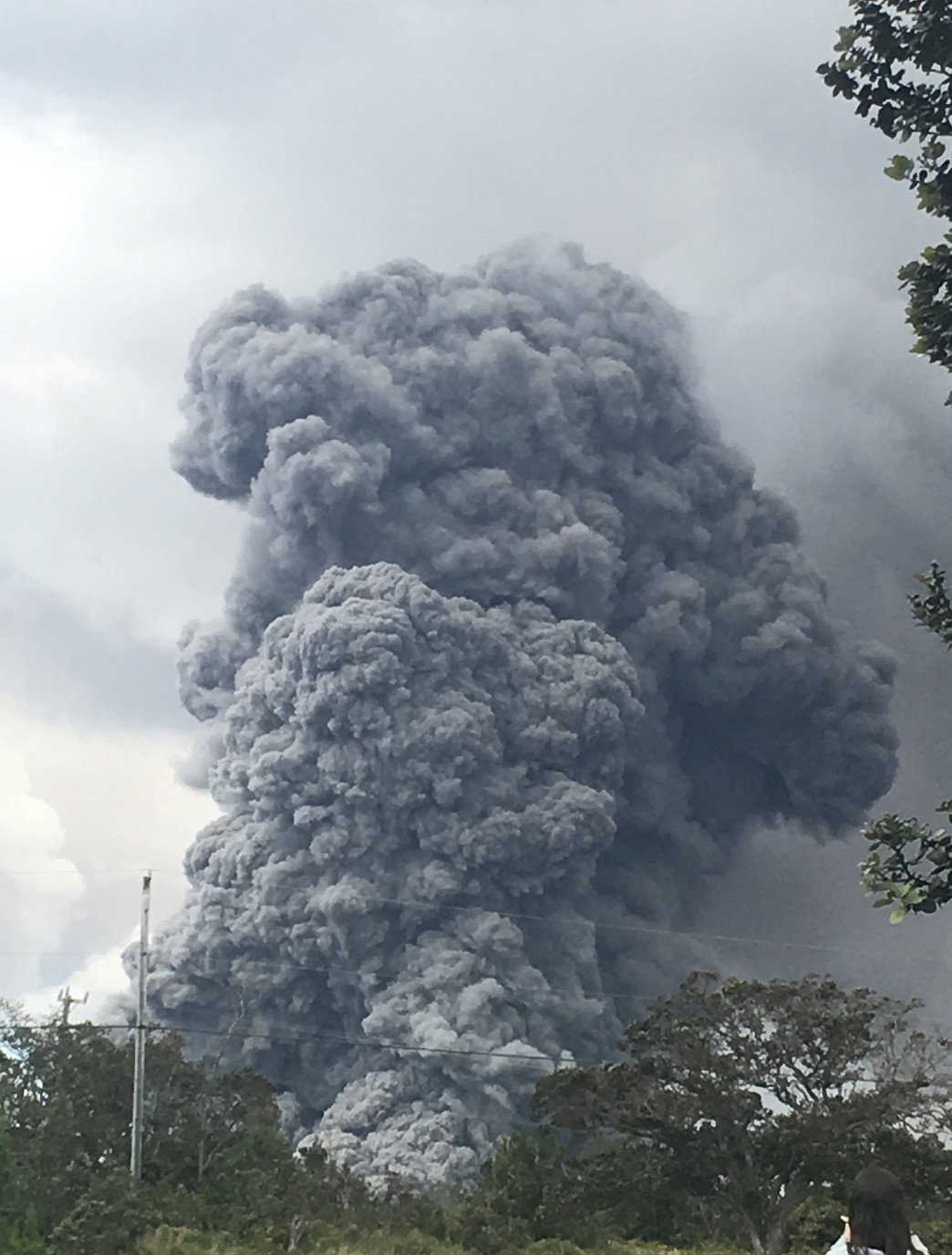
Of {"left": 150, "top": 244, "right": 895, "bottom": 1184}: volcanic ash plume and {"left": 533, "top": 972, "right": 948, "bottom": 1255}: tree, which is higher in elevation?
{"left": 150, "top": 244, "right": 895, "bottom": 1184}: volcanic ash plume

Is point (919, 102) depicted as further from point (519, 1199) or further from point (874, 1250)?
point (519, 1199)

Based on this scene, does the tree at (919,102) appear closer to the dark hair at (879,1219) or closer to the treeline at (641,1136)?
the dark hair at (879,1219)

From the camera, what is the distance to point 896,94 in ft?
29.5

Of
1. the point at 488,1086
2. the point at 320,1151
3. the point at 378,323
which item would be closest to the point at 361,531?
the point at 378,323

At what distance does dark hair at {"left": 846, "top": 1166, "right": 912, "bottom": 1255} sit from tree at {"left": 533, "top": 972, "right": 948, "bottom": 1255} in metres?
22.0

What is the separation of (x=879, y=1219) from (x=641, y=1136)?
77.3ft

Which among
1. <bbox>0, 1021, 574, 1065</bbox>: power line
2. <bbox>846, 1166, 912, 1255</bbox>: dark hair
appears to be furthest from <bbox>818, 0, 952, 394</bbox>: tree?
<bbox>0, 1021, 574, 1065</bbox>: power line

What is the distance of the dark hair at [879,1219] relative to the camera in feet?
15.5

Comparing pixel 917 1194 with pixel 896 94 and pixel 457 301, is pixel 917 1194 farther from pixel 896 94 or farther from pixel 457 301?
pixel 457 301

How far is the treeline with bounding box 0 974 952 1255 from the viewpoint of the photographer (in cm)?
2559

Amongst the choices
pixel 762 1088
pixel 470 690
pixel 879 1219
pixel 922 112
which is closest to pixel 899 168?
pixel 922 112

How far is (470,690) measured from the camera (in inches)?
1769

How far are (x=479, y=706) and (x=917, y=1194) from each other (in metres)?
20.6

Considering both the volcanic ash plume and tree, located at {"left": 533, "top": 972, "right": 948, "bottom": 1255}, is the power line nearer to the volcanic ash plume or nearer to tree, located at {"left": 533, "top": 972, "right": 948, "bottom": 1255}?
the volcanic ash plume
